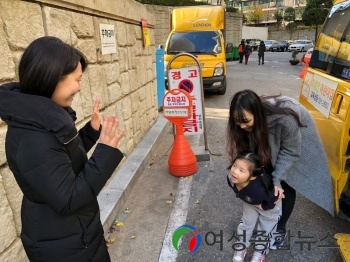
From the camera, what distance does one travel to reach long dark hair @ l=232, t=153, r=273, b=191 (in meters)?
2.09

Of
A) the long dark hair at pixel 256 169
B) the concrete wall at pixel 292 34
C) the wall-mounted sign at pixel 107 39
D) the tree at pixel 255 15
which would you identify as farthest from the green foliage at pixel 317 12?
the tree at pixel 255 15

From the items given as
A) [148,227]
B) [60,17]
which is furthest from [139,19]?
[148,227]

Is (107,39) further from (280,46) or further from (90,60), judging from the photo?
(280,46)

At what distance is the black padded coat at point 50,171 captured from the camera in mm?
1145

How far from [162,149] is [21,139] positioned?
3988mm

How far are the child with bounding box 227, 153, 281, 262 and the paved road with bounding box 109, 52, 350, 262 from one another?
0.19m

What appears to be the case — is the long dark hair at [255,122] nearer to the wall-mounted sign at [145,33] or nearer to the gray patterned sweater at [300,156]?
the gray patterned sweater at [300,156]

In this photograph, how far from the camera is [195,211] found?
3221 mm

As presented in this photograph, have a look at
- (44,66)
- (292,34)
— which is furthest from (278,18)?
(44,66)

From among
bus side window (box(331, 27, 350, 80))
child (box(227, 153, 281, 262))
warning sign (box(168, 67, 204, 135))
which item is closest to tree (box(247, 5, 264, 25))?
warning sign (box(168, 67, 204, 135))

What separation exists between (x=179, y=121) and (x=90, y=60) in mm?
1524

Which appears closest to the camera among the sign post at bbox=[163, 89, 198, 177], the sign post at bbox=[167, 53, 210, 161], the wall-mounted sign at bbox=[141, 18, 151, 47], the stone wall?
the stone wall

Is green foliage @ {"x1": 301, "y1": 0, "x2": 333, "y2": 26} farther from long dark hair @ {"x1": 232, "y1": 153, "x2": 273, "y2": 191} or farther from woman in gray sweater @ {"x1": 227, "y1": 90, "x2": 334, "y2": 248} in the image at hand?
long dark hair @ {"x1": 232, "y1": 153, "x2": 273, "y2": 191}

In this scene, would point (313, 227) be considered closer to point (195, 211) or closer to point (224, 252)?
point (224, 252)
